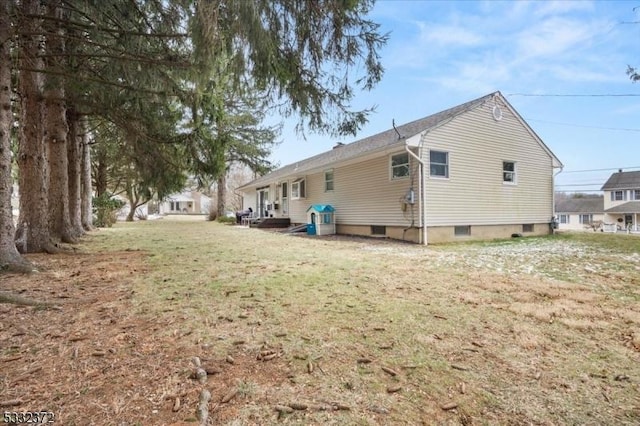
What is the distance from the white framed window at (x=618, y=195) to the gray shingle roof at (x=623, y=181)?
63 centimetres

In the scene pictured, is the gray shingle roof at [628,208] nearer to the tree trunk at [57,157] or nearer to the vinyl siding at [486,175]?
the vinyl siding at [486,175]

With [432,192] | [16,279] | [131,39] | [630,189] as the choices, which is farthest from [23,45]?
[630,189]

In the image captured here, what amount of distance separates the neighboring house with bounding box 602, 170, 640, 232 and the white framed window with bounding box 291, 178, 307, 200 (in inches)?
1430

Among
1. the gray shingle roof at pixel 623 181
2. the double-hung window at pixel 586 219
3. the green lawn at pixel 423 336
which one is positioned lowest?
the double-hung window at pixel 586 219

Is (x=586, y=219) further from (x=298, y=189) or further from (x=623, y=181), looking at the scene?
(x=298, y=189)

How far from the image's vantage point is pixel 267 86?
4.66 meters

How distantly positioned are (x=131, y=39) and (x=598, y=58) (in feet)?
49.2

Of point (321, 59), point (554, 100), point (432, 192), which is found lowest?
point (432, 192)

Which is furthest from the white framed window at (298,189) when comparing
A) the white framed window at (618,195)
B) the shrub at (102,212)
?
the white framed window at (618,195)

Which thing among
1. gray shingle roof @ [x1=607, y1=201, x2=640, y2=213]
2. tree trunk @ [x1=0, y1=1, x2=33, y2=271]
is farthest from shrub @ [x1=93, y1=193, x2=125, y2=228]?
gray shingle roof @ [x1=607, y1=201, x2=640, y2=213]

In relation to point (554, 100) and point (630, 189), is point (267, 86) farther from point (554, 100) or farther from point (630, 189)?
point (630, 189)

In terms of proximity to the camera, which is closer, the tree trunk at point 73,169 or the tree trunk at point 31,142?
the tree trunk at point 31,142

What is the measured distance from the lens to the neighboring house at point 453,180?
1042 cm

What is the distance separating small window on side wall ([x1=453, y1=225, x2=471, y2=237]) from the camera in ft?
36.4
